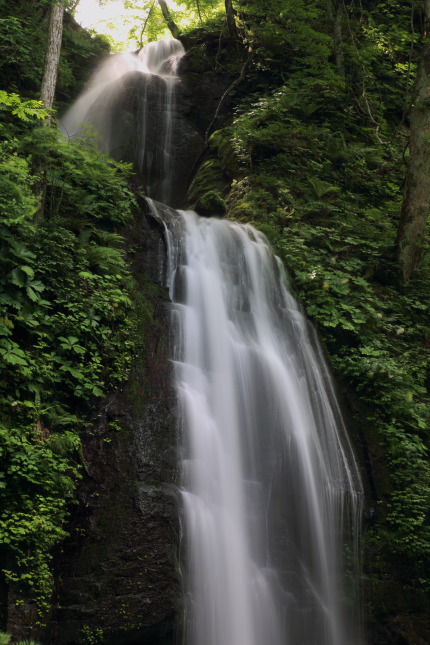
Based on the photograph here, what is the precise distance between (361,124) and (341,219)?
505 centimetres

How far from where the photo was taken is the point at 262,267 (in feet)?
26.6

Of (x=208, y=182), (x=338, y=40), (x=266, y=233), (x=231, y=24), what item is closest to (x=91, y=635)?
(x=266, y=233)

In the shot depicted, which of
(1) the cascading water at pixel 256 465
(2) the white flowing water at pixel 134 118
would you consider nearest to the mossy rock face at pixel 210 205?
(1) the cascading water at pixel 256 465

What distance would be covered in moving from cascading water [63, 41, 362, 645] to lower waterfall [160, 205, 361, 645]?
0.04 ft

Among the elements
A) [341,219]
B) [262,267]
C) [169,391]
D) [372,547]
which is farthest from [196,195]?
[372,547]

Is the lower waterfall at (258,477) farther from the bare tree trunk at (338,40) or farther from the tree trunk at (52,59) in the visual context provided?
the bare tree trunk at (338,40)

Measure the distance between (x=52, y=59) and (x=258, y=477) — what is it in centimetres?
658

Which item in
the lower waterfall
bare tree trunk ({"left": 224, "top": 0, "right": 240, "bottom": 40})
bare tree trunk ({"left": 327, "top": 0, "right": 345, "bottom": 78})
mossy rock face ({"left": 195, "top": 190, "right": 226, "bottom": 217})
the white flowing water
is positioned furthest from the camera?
bare tree trunk ({"left": 224, "top": 0, "right": 240, "bottom": 40})

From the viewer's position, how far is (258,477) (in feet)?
18.5

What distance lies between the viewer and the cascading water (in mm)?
4926

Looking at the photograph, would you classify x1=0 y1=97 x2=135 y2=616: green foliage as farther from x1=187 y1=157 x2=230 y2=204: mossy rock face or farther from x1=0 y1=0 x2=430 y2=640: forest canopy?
x1=187 y1=157 x2=230 y2=204: mossy rock face

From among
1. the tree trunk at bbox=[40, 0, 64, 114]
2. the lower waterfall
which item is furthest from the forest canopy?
the lower waterfall

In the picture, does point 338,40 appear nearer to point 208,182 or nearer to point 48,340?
point 208,182

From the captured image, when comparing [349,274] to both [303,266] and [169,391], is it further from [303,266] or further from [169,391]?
[169,391]
